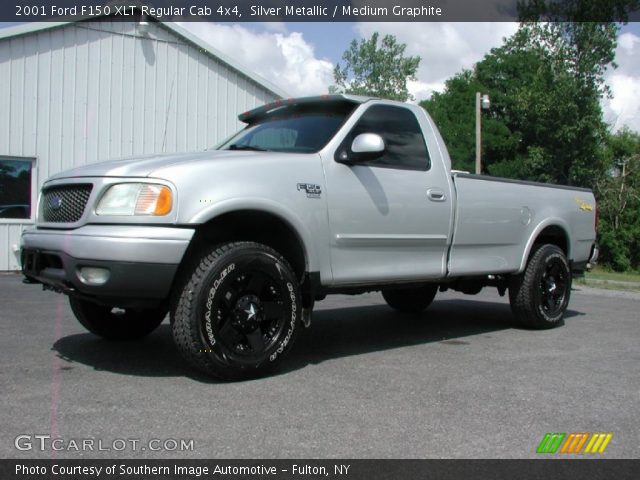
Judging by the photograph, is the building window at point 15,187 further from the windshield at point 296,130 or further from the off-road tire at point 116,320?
the windshield at point 296,130

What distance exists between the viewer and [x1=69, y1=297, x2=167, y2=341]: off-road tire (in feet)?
16.5

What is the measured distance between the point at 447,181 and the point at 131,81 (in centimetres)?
968

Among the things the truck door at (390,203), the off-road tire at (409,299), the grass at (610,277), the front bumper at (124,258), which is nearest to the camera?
the front bumper at (124,258)

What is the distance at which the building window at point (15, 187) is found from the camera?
12.2 meters

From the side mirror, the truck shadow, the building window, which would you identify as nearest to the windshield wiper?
the side mirror

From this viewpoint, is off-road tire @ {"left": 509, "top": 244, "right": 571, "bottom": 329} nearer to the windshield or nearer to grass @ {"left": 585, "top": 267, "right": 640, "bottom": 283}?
the windshield

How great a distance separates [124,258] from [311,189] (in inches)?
53.2

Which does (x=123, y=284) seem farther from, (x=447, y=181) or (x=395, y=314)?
(x=395, y=314)

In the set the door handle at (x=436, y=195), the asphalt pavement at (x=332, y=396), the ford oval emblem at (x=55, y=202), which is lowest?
the asphalt pavement at (x=332, y=396)

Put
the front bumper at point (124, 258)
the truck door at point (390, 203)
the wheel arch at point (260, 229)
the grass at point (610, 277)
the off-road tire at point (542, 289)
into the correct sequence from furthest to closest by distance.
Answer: the grass at point (610, 277) → the off-road tire at point (542, 289) → the truck door at point (390, 203) → the wheel arch at point (260, 229) → the front bumper at point (124, 258)

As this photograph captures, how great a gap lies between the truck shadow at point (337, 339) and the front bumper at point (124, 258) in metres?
0.69

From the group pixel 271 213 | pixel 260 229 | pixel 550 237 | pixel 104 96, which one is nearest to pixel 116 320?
pixel 260 229

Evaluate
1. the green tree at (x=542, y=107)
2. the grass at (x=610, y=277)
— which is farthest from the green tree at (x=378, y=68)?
the grass at (x=610, y=277)
